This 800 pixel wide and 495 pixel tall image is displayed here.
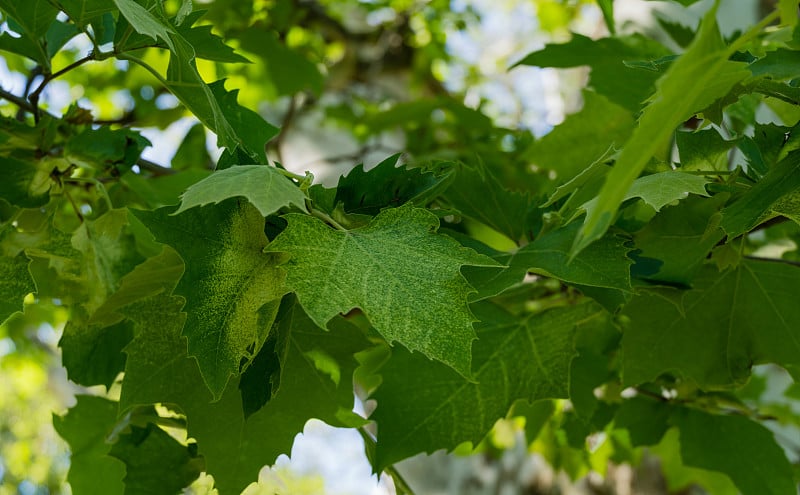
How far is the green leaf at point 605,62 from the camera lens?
3.01 feet

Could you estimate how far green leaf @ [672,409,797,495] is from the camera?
0.94 meters

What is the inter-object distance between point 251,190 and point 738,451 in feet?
2.54

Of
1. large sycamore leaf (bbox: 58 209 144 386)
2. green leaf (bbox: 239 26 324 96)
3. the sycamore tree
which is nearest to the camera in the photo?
the sycamore tree

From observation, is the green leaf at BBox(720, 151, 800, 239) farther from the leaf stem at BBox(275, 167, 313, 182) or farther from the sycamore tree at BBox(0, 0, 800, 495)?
the leaf stem at BBox(275, 167, 313, 182)

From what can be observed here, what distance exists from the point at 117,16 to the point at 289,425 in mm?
415

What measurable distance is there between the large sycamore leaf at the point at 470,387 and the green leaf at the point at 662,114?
14.2 inches

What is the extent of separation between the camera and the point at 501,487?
222cm

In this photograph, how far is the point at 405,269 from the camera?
505 millimetres

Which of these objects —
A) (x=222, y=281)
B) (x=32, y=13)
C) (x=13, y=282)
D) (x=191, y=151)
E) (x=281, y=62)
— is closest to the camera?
(x=222, y=281)

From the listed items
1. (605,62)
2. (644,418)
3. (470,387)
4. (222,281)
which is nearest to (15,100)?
(222,281)

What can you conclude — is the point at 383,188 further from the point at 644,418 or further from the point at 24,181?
A: the point at 644,418

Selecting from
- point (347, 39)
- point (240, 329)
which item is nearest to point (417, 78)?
point (347, 39)

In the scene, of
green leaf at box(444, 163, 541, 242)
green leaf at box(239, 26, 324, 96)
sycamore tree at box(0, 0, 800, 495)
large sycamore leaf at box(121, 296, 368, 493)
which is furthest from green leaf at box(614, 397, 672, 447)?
green leaf at box(239, 26, 324, 96)

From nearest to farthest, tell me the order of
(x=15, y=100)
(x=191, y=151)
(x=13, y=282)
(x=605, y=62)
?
(x=13, y=282) < (x=15, y=100) < (x=605, y=62) < (x=191, y=151)
